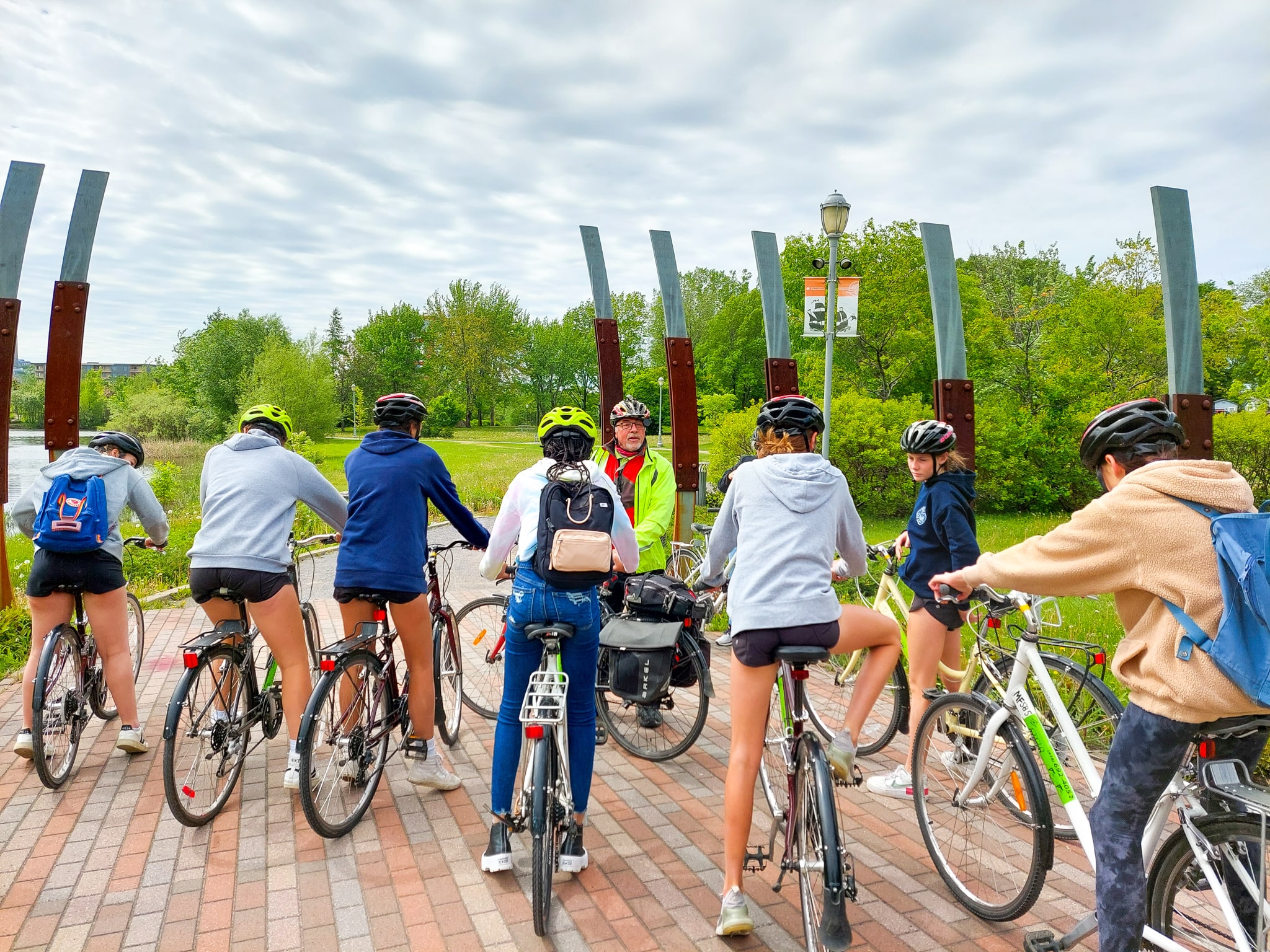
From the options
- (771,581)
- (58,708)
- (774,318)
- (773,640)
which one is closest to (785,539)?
(771,581)

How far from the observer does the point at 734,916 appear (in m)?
2.92

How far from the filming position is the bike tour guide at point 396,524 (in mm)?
3889

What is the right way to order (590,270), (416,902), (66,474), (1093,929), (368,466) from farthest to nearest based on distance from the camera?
1. (590,270)
2. (66,474)
3. (368,466)
4. (416,902)
5. (1093,929)

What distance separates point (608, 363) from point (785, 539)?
583cm

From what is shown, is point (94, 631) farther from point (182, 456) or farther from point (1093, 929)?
point (182, 456)

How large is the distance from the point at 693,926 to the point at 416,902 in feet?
3.59

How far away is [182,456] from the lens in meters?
26.8

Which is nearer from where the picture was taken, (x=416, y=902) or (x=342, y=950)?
(x=342, y=950)

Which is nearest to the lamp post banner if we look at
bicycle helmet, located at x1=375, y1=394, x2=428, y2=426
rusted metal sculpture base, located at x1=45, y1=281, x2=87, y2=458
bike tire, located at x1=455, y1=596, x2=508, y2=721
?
bike tire, located at x1=455, y1=596, x2=508, y2=721

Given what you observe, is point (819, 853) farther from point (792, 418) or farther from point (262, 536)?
point (262, 536)

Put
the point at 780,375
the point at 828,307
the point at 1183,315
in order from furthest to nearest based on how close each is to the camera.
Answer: the point at 828,307 < the point at 780,375 < the point at 1183,315

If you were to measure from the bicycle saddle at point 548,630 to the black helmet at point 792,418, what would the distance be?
43.4 inches

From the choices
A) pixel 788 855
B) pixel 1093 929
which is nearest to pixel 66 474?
pixel 788 855

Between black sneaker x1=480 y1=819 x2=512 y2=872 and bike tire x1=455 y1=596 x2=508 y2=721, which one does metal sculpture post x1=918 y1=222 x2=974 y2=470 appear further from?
black sneaker x1=480 y1=819 x2=512 y2=872
